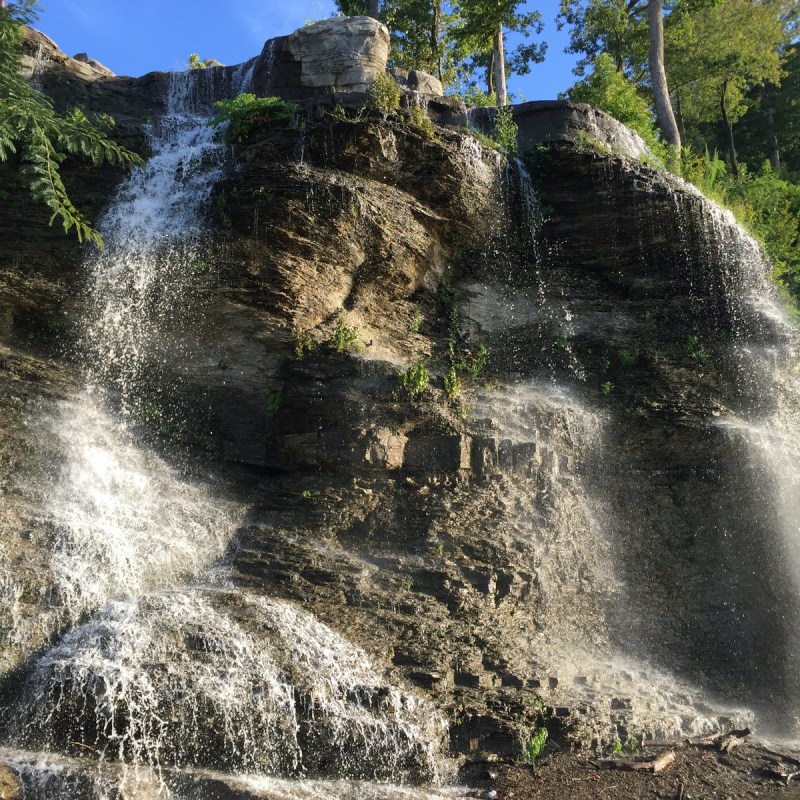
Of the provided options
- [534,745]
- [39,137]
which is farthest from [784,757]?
[39,137]

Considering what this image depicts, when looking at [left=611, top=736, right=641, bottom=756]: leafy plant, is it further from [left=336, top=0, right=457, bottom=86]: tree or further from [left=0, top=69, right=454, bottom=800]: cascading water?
[left=336, top=0, right=457, bottom=86]: tree

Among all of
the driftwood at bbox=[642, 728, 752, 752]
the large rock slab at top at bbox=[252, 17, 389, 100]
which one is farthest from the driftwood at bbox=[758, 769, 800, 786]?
the large rock slab at top at bbox=[252, 17, 389, 100]

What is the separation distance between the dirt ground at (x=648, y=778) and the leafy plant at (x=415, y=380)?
5.20 metres

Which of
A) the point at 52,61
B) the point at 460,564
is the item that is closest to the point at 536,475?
the point at 460,564

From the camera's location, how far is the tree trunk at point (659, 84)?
20.0 metres

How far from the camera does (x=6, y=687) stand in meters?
7.30

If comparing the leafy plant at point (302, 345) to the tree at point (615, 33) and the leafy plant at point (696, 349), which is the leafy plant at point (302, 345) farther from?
the tree at point (615, 33)

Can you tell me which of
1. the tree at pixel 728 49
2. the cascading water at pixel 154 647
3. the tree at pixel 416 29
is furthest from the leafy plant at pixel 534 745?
the tree at pixel 728 49

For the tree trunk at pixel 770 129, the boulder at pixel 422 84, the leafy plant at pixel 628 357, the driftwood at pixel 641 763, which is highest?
the tree trunk at pixel 770 129

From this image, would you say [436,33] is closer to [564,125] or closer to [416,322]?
[564,125]

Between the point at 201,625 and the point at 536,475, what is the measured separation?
5.45m

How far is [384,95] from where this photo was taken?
13883mm

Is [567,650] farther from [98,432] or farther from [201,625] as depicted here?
[98,432]

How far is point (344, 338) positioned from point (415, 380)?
1.52 metres
